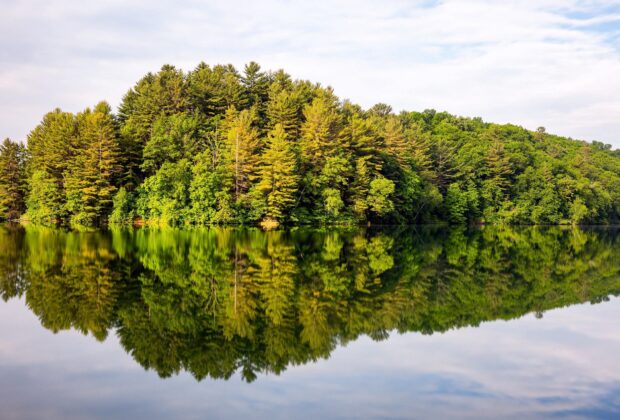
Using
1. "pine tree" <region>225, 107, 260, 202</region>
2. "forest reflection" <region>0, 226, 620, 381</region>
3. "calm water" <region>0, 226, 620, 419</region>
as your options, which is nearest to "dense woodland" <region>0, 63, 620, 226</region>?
"pine tree" <region>225, 107, 260, 202</region>

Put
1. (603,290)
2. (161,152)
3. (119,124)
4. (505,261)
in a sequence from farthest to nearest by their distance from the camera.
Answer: (119,124) < (161,152) < (505,261) < (603,290)

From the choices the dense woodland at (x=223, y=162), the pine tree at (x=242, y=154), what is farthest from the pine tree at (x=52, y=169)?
the pine tree at (x=242, y=154)

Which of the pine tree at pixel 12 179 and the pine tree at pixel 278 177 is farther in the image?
the pine tree at pixel 12 179

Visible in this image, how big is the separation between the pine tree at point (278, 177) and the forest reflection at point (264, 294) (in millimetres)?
23756

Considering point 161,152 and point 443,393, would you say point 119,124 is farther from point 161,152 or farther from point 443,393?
point 443,393

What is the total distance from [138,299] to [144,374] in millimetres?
5906

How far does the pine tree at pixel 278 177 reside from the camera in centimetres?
5256

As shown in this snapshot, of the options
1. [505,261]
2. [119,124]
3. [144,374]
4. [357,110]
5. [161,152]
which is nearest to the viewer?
[144,374]

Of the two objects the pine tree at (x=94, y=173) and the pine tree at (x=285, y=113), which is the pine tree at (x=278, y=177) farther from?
the pine tree at (x=94, y=173)

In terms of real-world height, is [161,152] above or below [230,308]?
above

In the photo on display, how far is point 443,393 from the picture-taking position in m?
8.87

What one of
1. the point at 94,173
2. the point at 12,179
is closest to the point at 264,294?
the point at 94,173

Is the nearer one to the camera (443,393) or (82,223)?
(443,393)

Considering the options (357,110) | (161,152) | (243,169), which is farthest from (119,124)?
(357,110)
